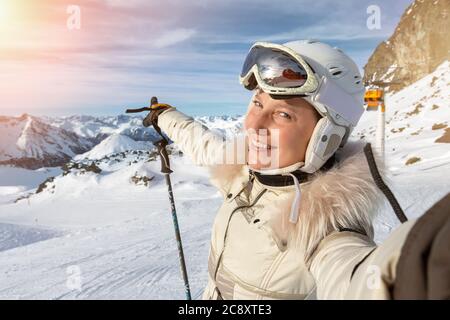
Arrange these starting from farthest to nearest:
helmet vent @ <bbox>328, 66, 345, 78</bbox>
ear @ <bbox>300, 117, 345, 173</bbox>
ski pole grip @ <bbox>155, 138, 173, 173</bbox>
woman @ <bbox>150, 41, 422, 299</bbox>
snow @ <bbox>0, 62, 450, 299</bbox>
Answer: snow @ <bbox>0, 62, 450, 299</bbox>, ski pole grip @ <bbox>155, 138, 173, 173</bbox>, helmet vent @ <bbox>328, 66, 345, 78</bbox>, ear @ <bbox>300, 117, 345, 173</bbox>, woman @ <bbox>150, 41, 422, 299</bbox>

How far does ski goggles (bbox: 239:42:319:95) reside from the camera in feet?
6.34

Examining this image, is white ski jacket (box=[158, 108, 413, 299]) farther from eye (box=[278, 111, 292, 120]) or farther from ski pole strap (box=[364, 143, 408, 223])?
eye (box=[278, 111, 292, 120])

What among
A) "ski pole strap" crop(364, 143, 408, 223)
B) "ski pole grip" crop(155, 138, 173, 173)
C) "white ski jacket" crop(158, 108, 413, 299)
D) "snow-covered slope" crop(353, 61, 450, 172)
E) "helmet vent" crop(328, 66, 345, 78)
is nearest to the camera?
"ski pole strap" crop(364, 143, 408, 223)

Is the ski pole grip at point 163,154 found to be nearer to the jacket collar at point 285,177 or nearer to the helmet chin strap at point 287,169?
the jacket collar at point 285,177

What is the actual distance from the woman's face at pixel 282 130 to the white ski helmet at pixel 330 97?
45 mm

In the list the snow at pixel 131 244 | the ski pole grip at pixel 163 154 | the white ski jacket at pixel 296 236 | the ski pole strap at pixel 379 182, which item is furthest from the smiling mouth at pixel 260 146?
the ski pole grip at pixel 163 154

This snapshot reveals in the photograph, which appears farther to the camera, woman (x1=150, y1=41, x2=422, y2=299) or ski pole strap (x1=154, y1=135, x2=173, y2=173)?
ski pole strap (x1=154, y1=135, x2=173, y2=173)

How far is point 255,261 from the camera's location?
71.5 inches

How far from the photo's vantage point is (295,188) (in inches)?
74.7

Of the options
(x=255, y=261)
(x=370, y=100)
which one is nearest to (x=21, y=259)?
(x=255, y=261)

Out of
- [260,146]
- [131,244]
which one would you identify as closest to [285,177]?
[260,146]

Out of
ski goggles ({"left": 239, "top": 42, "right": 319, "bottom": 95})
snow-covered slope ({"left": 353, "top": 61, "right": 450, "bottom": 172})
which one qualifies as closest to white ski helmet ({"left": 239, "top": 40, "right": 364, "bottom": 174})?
ski goggles ({"left": 239, "top": 42, "right": 319, "bottom": 95})

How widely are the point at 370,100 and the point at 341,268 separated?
1703cm

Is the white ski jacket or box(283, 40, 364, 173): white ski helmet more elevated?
box(283, 40, 364, 173): white ski helmet
